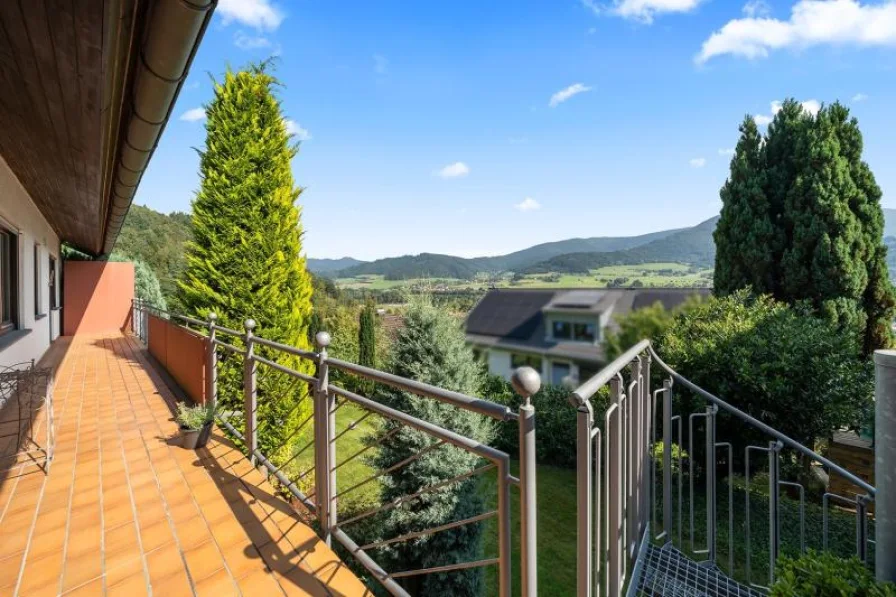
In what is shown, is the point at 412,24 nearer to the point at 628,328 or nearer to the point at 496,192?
the point at 496,192

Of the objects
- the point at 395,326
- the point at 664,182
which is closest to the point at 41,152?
the point at 395,326

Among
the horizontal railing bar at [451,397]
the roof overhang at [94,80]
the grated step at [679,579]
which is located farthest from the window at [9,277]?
the grated step at [679,579]

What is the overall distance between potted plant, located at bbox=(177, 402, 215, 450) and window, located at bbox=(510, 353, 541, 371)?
8.75 ft

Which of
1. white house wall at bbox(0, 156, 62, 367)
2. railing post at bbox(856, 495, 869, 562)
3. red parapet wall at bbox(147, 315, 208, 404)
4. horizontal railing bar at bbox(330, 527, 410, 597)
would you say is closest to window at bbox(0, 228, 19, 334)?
white house wall at bbox(0, 156, 62, 367)

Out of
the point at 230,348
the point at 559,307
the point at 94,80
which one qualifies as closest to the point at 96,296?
the point at 230,348

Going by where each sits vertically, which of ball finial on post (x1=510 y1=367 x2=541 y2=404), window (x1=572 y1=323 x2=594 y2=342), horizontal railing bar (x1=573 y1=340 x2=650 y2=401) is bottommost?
horizontal railing bar (x1=573 y1=340 x2=650 y2=401)

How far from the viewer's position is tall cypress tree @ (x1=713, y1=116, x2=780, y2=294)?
316 inches

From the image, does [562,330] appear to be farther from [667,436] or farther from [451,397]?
[667,436]

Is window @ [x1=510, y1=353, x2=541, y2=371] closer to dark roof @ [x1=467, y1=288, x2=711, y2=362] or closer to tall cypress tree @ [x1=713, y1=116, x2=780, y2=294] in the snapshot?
dark roof @ [x1=467, y1=288, x2=711, y2=362]

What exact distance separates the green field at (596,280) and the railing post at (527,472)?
0.99 metres

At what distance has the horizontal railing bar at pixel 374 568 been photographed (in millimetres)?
1612

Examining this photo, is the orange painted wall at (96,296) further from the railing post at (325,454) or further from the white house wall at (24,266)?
the railing post at (325,454)

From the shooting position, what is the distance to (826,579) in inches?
48.1

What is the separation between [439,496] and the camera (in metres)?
3.81
